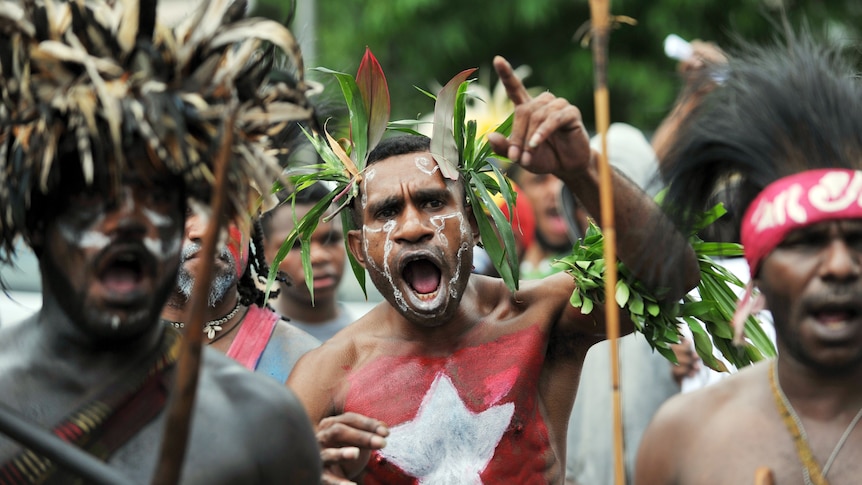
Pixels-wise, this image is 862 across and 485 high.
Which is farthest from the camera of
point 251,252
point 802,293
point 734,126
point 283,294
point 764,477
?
point 283,294

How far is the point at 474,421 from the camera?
475cm

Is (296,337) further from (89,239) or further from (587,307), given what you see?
(89,239)

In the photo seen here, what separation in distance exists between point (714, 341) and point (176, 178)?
7.32ft

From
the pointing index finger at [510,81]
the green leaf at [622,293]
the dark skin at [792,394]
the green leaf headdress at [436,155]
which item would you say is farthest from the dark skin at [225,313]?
the dark skin at [792,394]

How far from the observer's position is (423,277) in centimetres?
490

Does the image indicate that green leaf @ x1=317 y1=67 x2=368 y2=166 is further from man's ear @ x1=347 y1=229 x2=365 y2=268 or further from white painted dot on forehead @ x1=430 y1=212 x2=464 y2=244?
white painted dot on forehead @ x1=430 y1=212 x2=464 y2=244

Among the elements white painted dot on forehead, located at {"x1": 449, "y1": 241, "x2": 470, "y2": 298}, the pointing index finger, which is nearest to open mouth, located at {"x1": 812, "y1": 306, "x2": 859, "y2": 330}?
the pointing index finger

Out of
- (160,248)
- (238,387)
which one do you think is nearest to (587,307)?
(238,387)

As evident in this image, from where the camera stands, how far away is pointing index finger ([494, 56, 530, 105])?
3990 millimetres

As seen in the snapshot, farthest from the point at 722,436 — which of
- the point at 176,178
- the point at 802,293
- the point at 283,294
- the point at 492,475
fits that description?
the point at 283,294

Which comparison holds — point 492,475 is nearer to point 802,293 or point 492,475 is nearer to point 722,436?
point 722,436

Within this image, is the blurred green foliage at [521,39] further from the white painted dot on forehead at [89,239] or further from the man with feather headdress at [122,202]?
the white painted dot on forehead at [89,239]

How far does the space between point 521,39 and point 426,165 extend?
30.1 ft

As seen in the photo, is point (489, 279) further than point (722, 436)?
Yes
